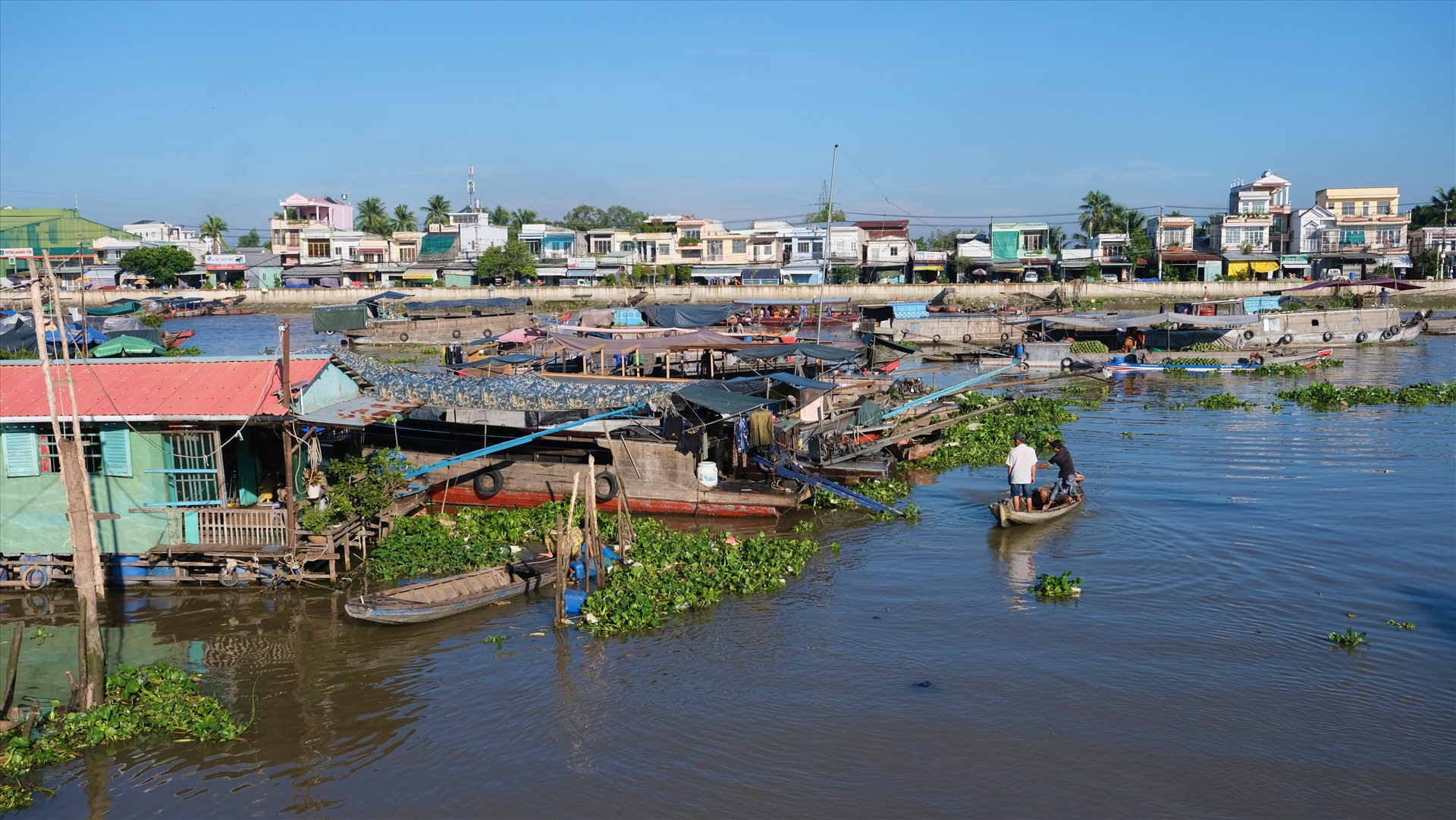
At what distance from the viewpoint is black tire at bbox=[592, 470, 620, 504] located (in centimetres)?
1788

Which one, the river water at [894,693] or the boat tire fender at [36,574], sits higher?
the boat tire fender at [36,574]

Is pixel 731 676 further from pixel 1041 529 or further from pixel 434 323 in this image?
pixel 434 323

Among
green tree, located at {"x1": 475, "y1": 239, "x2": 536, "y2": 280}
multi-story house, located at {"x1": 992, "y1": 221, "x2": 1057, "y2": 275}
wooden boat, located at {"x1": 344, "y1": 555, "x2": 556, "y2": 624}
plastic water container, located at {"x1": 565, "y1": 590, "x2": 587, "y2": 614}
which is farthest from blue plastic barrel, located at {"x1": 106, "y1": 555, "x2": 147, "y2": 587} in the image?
multi-story house, located at {"x1": 992, "y1": 221, "x2": 1057, "y2": 275}

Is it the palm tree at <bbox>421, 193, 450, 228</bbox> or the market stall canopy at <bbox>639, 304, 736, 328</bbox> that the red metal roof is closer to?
the market stall canopy at <bbox>639, 304, 736, 328</bbox>

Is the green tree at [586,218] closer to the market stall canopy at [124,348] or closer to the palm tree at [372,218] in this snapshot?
the palm tree at [372,218]

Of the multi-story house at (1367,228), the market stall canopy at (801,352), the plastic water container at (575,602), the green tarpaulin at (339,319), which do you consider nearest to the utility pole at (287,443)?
the plastic water container at (575,602)

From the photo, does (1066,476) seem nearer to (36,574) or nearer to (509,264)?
(36,574)

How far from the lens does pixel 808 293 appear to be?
66750 millimetres

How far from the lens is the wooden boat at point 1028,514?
16888 mm

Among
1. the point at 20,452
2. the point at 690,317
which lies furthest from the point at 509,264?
the point at 20,452

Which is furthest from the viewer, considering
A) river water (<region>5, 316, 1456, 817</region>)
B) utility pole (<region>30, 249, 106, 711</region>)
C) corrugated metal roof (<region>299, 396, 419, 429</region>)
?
corrugated metal roof (<region>299, 396, 419, 429</region>)

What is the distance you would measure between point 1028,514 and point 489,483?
30.8 feet

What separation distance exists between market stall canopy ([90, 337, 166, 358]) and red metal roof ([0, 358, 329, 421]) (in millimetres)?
10504

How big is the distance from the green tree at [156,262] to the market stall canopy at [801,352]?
70078mm
